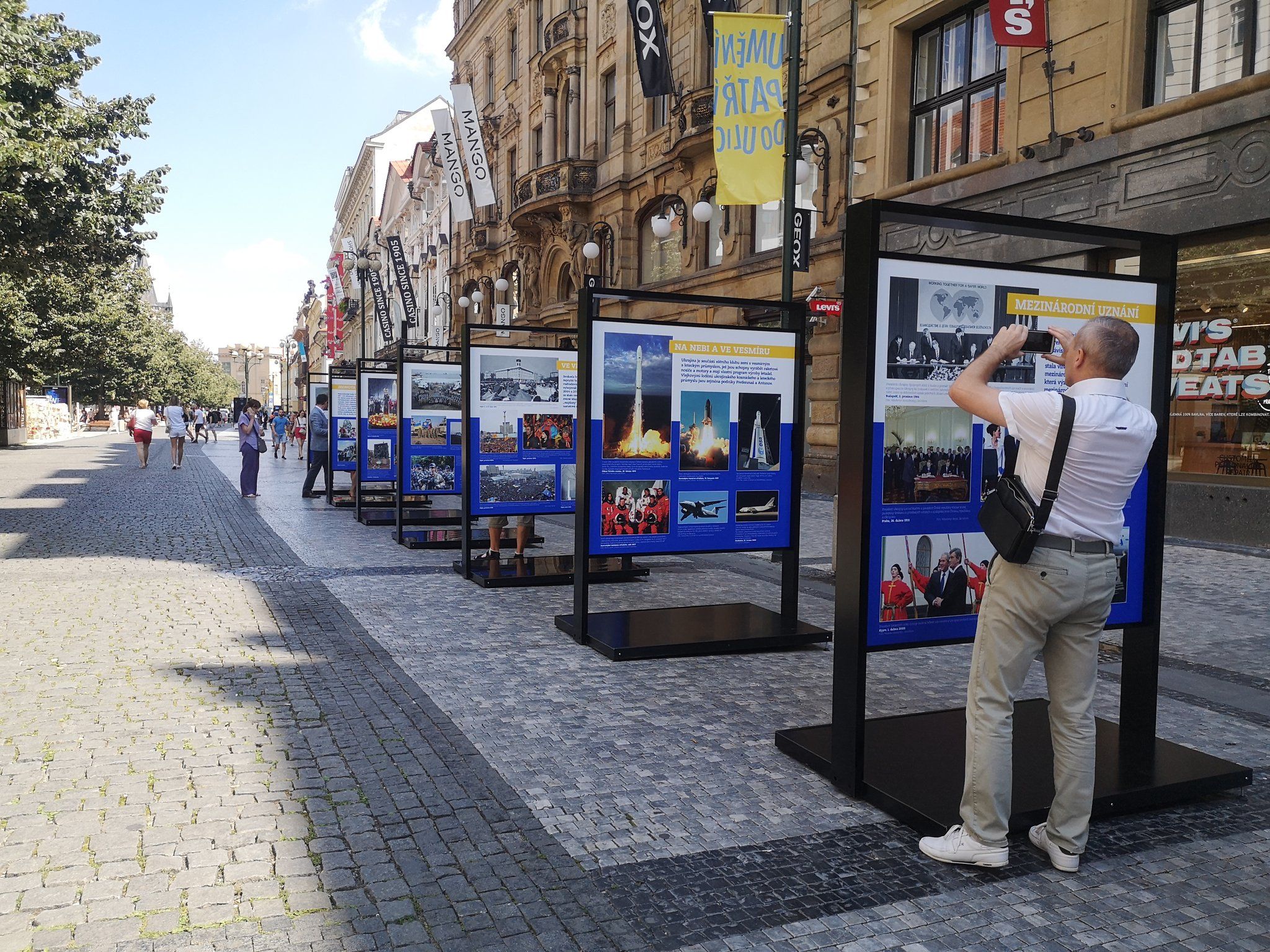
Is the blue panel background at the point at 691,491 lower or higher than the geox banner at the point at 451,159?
lower

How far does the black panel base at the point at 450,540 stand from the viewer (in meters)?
12.2

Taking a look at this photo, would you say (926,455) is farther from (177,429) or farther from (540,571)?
(177,429)

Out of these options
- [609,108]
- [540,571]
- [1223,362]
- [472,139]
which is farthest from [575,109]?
[540,571]

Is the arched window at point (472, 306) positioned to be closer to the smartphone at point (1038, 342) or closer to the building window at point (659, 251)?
the building window at point (659, 251)

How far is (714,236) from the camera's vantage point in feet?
79.4

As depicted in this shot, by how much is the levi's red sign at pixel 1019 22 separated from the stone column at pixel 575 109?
19670 mm

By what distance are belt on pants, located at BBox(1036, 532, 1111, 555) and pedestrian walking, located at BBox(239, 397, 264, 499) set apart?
16.7m

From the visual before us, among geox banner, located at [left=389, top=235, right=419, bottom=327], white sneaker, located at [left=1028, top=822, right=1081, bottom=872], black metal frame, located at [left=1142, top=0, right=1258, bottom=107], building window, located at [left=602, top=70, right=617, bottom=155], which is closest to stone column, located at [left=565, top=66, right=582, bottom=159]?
building window, located at [left=602, top=70, right=617, bottom=155]

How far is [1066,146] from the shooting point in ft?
45.8

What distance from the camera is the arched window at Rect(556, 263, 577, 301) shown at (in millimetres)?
32375

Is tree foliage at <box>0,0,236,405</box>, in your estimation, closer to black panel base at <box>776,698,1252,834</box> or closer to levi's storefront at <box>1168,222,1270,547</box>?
black panel base at <box>776,698,1252,834</box>

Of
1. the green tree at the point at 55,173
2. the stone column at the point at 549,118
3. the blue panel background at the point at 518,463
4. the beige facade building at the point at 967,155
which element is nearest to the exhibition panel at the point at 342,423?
the green tree at the point at 55,173

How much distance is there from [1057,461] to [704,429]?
13.1ft

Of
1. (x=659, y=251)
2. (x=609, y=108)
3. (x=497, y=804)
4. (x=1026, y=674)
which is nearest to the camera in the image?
(x=1026, y=674)
